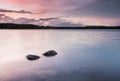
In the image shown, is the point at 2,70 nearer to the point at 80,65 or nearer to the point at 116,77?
the point at 80,65

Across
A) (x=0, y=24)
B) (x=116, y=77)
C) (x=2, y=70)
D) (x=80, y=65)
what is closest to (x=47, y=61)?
(x=80, y=65)

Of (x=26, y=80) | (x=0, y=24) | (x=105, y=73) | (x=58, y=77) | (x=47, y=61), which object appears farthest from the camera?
(x=0, y=24)

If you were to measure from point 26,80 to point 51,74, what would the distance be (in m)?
2.42

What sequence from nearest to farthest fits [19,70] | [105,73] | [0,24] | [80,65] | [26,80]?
[26,80] < [105,73] < [19,70] < [80,65] < [0,24]

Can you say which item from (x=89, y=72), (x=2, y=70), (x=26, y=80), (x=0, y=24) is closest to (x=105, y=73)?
(x=89, y=72)

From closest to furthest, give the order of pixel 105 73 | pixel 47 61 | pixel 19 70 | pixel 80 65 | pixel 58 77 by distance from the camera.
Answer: pixel 58 77, pixel 105 73, pixel 19 70, pixel 80 65, pixel 47 61

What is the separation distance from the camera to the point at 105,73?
1694 cm

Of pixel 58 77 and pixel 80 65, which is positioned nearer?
pixel 58 77

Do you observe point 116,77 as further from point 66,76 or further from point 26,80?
point 26,80

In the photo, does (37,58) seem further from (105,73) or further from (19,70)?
(105,73)

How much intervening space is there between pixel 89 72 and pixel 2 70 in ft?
21.6

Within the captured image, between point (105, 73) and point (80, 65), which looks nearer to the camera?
point (105, 73)

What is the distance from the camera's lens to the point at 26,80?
48.5 ft

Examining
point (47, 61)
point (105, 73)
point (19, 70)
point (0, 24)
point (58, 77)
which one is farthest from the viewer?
point (0, 24)
